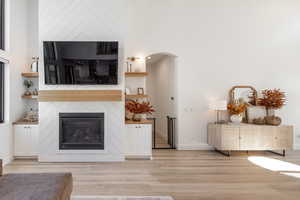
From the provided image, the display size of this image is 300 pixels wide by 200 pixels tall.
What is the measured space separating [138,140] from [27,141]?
2335mm

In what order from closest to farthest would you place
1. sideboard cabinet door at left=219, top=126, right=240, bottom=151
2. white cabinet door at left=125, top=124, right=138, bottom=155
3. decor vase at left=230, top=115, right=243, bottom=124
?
white cabinet door at left=125, top=124, right=138, bottom=155, sideboard cabinet door at left=219, top=126, right=240, bottom=151, decor vase at left=230, top=115, right=243, bottom=124

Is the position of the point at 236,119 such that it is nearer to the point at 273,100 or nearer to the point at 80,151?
the point at 273,100

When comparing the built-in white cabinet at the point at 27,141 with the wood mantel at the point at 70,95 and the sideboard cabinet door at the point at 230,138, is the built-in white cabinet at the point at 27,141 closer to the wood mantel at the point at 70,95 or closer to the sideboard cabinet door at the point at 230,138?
the wood mantel at the point at 70,95

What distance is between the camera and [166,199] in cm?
278

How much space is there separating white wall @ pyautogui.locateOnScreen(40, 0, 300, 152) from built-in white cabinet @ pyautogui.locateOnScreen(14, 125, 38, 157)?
2792 mm

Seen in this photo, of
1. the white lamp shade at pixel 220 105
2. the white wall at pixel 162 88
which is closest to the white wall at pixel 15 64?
the white wall at pixel 162 88

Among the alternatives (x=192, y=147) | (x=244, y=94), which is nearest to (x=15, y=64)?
(x=192, y=147)

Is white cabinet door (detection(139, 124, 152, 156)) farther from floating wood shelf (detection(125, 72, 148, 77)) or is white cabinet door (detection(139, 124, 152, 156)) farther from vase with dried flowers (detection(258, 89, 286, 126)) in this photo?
vase with dried flowers (detection(258, 89, 286, 126))

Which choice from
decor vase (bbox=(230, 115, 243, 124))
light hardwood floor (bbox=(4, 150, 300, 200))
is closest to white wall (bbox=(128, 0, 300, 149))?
decor vase (bbox=(230, 115, 243, 124))

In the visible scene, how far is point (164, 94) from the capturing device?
6961 millimetres

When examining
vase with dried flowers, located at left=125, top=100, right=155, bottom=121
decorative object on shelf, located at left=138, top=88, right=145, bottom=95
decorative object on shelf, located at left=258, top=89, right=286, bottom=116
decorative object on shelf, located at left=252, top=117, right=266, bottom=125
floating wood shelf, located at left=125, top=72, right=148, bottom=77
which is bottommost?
decorative object on shelf, located at left=252, top=117, right=266, bottom=125

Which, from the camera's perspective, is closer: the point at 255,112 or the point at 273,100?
the point at 273,100

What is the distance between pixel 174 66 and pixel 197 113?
4.50 feet

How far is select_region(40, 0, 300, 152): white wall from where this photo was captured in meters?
5.46
